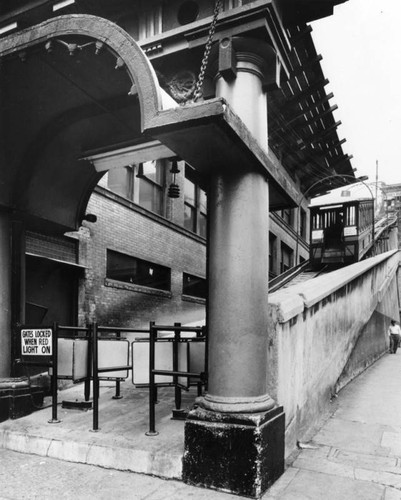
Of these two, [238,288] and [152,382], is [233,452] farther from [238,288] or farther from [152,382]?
[238,288]

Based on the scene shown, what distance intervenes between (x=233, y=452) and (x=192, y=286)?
1198 cm

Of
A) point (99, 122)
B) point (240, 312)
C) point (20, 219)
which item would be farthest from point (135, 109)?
point (240, 312)

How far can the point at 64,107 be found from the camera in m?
5.83

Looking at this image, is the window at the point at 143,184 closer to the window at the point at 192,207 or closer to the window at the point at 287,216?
the window at the point at 192,207

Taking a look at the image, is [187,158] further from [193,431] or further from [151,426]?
[151,426]

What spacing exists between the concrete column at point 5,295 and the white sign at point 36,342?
9.7 inches

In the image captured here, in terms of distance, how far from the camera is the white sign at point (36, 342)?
18.4 feet

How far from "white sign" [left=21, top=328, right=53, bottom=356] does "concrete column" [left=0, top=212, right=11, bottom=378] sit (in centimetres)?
25

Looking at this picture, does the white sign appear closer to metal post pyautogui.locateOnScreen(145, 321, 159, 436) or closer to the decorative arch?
metal post pyautogui.locateOnScreen(145, 321, 159, 436)

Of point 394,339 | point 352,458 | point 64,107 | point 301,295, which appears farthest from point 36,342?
point 394,339

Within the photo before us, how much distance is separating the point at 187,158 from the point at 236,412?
7.81 ft

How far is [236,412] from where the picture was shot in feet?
13.1

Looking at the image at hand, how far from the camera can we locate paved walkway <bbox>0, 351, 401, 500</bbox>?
149 inches

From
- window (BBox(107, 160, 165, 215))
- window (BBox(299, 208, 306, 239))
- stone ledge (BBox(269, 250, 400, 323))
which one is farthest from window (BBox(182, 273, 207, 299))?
window (BBox(299, 208, 306, 239))
